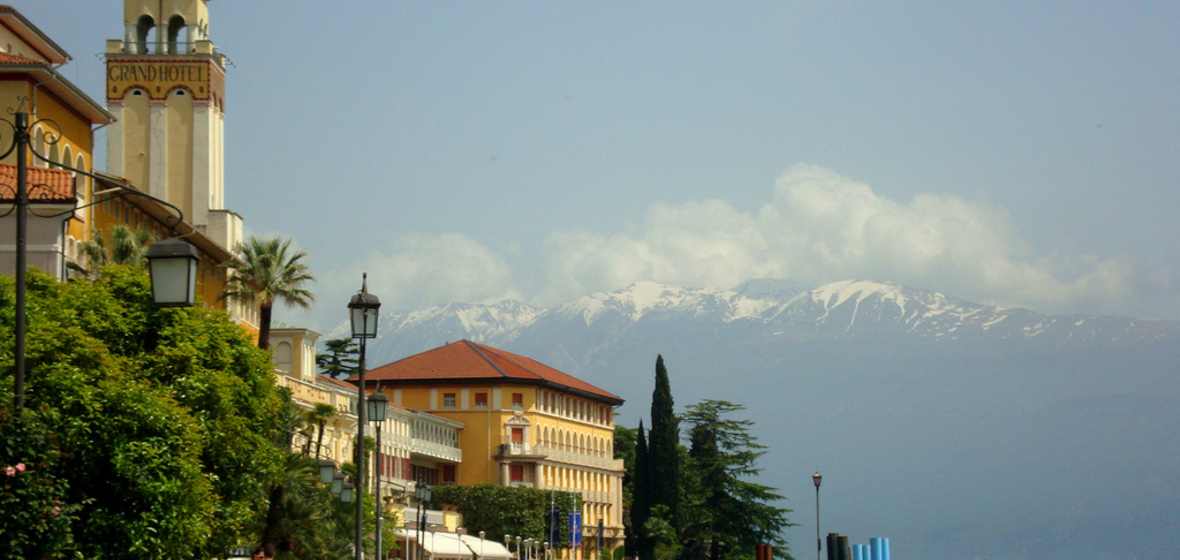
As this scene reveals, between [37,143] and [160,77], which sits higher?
[160,77]

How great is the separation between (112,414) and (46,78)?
24.9m

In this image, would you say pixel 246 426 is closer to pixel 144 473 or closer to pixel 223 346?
pixel 223 346

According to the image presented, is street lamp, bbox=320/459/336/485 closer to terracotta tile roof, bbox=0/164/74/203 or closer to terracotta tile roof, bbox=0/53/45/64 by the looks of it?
terracotta tile roof, bbox=0/164/74/203

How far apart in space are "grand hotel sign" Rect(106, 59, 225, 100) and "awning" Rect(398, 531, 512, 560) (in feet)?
79.1

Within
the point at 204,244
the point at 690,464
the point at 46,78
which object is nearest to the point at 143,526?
the point at 46,78

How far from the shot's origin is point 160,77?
3071 inches

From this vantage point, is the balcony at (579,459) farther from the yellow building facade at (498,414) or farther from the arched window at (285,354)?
the arched window at (285,354)

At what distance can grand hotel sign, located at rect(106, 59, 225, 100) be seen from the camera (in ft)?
255

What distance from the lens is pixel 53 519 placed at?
52.2 feet

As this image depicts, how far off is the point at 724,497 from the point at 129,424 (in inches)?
4123

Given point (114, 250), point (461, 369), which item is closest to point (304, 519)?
point (114, 250)

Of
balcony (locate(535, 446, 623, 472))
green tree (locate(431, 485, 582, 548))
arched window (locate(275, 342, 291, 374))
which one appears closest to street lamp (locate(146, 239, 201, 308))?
arched window (locate(275, 342, 291, 374))

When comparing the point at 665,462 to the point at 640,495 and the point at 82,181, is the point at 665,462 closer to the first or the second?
the point at 640,495

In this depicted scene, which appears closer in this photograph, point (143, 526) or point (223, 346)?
point (143, 526)
